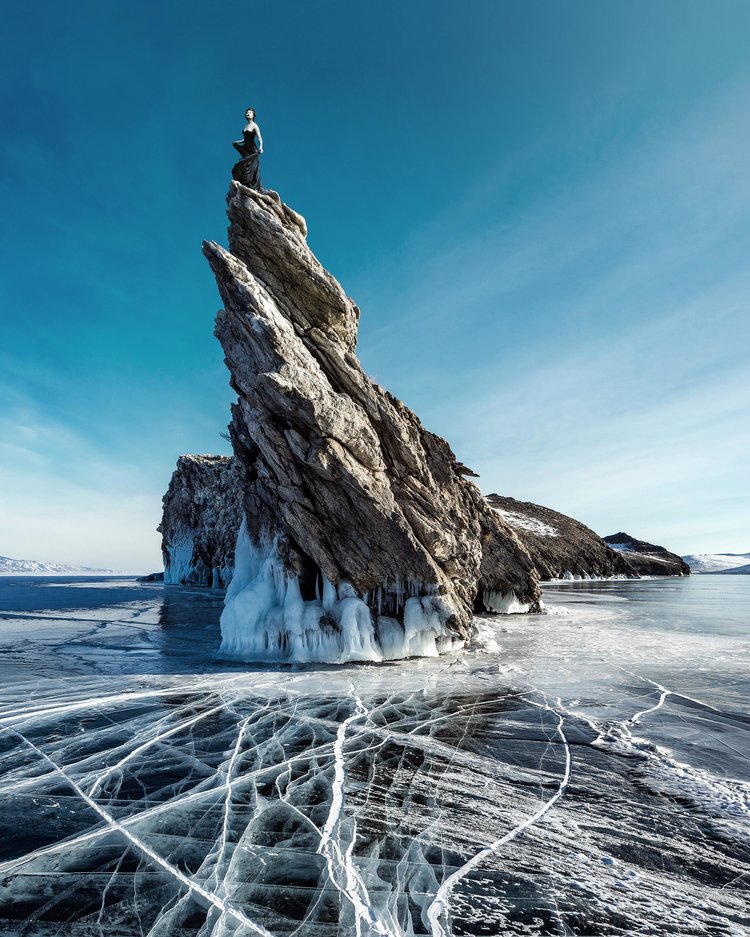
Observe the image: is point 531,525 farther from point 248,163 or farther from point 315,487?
point 248,163

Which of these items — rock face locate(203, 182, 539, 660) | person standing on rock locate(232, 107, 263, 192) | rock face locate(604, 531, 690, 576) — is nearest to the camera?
rock face locate(203, 182, 539, 660)

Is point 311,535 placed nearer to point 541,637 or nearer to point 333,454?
point 333,454

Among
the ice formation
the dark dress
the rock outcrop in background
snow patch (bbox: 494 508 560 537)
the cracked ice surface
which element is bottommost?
the cracked ice surface

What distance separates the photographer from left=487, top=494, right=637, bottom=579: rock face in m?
100

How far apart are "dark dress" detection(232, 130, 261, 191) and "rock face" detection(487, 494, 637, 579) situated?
285ft

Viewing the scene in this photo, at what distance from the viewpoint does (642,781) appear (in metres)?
7.17

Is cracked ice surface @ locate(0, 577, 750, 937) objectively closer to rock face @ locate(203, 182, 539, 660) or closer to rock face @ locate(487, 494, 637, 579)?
rock face @ locate(203, 182, 539, 660)

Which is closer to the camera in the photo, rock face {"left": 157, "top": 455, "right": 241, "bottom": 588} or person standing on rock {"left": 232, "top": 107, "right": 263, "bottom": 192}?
person standing on rock {"left": 232, "top": 107, "right": 263, "bottom": 192}

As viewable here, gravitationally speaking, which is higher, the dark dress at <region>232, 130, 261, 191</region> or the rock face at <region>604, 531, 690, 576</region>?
the dark dress at <region>232, 130, 261, 191</region>

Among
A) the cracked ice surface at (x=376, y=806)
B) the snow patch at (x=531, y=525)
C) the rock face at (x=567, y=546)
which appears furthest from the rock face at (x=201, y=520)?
the snow patch at (x=531, y=525)

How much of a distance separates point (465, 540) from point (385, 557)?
638 cm

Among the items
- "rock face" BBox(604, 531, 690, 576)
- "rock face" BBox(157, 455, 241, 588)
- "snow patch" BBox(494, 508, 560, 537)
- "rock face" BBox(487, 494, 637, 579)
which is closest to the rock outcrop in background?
"rock face" BBox(157, 455, 241, 588)

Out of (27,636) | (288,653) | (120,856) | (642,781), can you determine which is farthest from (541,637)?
(27,636)

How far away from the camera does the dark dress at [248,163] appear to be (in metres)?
21.2
